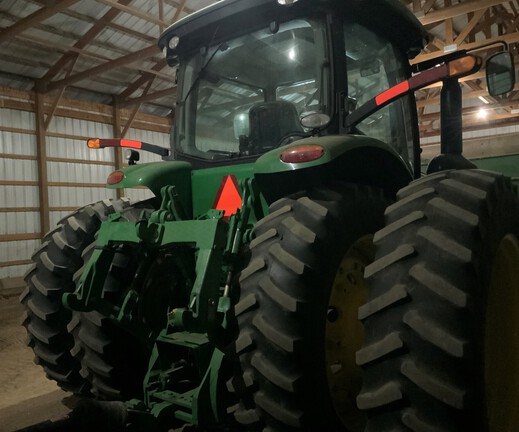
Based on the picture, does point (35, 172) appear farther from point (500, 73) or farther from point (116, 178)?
point (500, 73)

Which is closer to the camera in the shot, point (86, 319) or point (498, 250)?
point (498, 250)

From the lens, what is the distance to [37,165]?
39.2 feet

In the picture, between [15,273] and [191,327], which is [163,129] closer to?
[15,273]

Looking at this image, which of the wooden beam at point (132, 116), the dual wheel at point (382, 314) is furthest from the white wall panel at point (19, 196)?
the dual wheel at point (382, 314)

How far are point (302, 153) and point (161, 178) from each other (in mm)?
1106

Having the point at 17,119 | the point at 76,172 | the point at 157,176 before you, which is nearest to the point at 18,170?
the point at 17,119

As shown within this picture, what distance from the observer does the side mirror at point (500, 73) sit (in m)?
2.65

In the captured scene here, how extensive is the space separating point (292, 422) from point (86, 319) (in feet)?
4.33

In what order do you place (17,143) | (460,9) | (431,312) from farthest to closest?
(17,143) < (460,9) < (431,312)

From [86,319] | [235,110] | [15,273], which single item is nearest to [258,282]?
[86,319]

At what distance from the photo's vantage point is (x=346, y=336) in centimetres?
219

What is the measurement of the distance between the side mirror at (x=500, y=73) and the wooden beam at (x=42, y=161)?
11.3 metres

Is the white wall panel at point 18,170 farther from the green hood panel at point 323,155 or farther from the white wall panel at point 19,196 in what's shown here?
the green hood panel at point 323,155

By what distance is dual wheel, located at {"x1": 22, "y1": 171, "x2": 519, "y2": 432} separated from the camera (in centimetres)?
150
